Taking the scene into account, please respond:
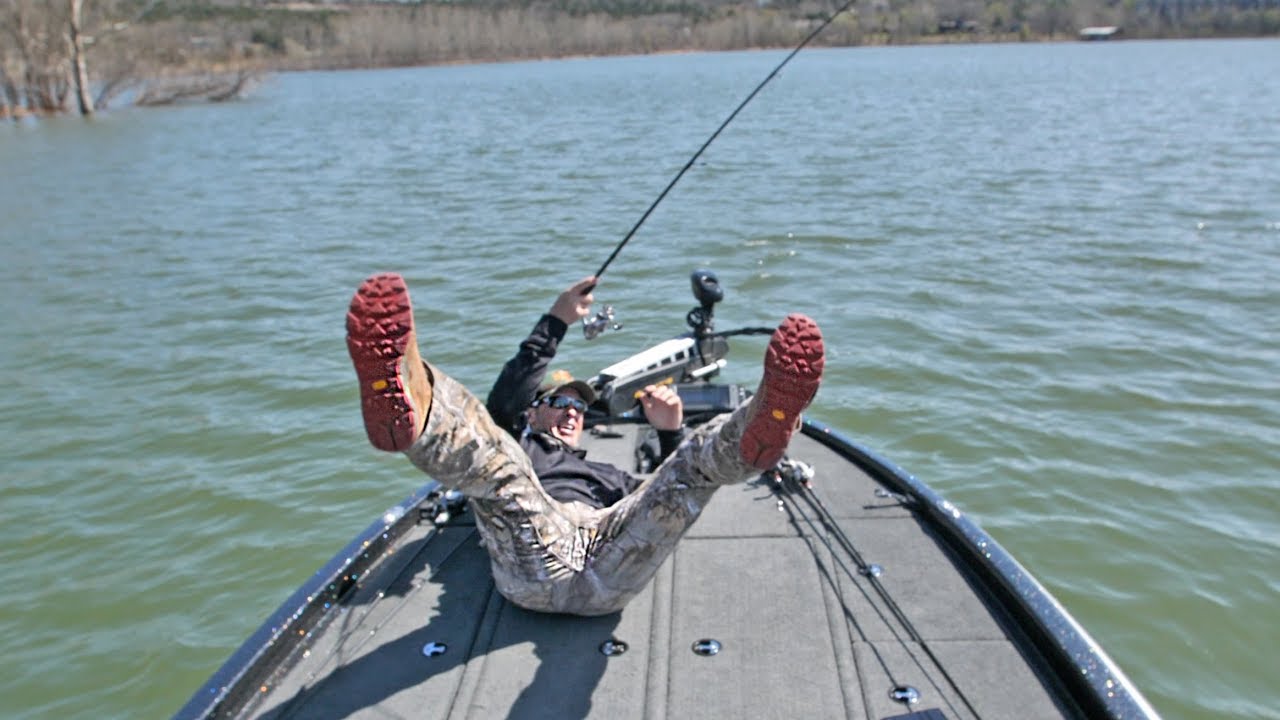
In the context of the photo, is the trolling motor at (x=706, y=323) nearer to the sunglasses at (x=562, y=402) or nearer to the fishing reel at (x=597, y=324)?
the fishing reel at (x=597, y=324)

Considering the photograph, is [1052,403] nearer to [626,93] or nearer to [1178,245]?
[1178,245]

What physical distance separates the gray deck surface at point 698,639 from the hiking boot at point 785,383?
0.85 m

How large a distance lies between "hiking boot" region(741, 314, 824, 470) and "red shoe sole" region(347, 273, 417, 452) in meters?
1.03

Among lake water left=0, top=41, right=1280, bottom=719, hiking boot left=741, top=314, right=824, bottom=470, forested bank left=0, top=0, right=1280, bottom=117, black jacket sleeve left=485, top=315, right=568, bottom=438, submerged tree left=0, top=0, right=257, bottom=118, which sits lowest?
lake water left=0, top=41, right=1280, bottom=719

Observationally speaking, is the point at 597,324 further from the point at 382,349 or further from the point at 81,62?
the point at 81,62

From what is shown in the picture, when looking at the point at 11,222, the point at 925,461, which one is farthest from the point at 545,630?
the point at 11,222

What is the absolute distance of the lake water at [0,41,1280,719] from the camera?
592cm

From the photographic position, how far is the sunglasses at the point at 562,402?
4480mm

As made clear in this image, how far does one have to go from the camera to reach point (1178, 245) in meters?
12.8

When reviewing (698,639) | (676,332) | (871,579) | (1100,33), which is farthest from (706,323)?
(1100,33)

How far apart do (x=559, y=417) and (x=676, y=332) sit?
19.9 ft

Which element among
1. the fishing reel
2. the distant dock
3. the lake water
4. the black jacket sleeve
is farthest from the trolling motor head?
the distant dock

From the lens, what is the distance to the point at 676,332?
1045cm

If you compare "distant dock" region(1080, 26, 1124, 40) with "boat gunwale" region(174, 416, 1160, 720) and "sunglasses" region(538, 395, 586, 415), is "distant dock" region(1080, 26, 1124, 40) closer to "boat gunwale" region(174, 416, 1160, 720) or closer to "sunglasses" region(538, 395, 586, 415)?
"boat gunwale" region(174, 416, 1160, 720)
